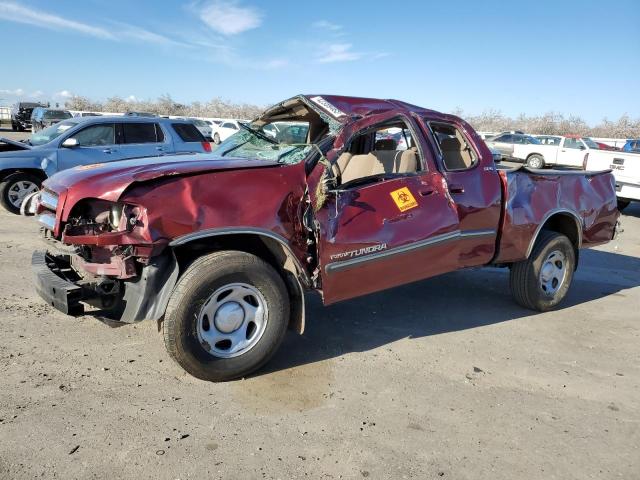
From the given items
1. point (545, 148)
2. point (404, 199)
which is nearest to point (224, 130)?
point (545, 148)

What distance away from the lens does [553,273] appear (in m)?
5.41

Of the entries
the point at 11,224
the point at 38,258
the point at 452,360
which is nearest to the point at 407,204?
the point at 452,360

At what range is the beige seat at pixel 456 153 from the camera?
4691mm

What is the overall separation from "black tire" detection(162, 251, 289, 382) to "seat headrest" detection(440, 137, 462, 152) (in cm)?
221

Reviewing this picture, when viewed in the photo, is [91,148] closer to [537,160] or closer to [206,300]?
[206,300]

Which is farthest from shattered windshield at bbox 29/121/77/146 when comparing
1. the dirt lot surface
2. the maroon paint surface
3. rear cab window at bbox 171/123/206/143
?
the maroon paint surface

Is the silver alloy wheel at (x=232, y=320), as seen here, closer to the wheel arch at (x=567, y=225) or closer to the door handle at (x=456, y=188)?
the door handle at (x=456, y=188)

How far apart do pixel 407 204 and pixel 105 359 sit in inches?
100

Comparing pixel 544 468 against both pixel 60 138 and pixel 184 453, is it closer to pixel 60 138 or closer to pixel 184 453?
pixel 184 453

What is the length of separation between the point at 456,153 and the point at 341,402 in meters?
2.63

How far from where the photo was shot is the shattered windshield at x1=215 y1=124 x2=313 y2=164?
395 cm

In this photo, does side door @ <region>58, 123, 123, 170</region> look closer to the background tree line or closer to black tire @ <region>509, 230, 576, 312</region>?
black tire @ <region>509, 230, 576, 312</region>

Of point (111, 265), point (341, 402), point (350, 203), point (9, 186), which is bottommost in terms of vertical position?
point (341, 402)

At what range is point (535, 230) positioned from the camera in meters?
5.02
